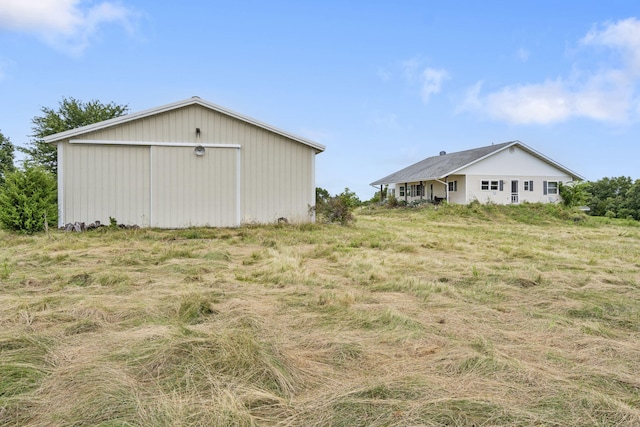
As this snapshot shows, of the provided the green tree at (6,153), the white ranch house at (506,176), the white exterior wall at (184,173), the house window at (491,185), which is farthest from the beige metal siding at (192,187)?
the green tree at (6,153)

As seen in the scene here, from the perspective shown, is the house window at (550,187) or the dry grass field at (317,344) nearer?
the dry grass field at (317,344)

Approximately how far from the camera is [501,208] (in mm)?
22344

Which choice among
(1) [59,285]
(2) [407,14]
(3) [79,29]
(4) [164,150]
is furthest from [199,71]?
(1) [59,285]

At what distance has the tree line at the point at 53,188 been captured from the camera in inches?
420

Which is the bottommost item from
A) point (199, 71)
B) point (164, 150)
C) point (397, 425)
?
point (397, 425)

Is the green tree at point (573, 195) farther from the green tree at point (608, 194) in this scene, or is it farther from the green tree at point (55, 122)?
the green tree at point (55, 122)

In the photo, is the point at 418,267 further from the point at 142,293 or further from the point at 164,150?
the point at 164,150

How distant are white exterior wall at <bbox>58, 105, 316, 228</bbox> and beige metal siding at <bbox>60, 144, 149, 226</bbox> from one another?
3 cm

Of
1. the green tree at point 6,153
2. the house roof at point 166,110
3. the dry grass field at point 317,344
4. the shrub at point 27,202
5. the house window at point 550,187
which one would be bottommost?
the dry grass field at point 317,344

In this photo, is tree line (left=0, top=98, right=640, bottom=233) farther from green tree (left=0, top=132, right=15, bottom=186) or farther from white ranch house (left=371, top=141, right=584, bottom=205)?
white ranch house (left=371, top=141, right=584, bottom=205)

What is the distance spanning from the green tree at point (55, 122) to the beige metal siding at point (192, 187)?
48.9 ft

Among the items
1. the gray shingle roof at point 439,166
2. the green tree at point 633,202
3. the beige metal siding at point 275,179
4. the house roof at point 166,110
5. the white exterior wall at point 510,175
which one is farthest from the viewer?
the green tree at point 633,202

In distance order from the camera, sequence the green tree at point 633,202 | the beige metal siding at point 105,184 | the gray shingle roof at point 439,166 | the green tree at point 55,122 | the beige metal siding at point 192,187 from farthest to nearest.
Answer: the green tree at point 633,202, the gray shingle roof at point 439,166, the green tree at point 55,122, the beige metal siding at point 192,187, the beige metal siding at point 105,184

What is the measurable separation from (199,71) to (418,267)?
15.0 m
